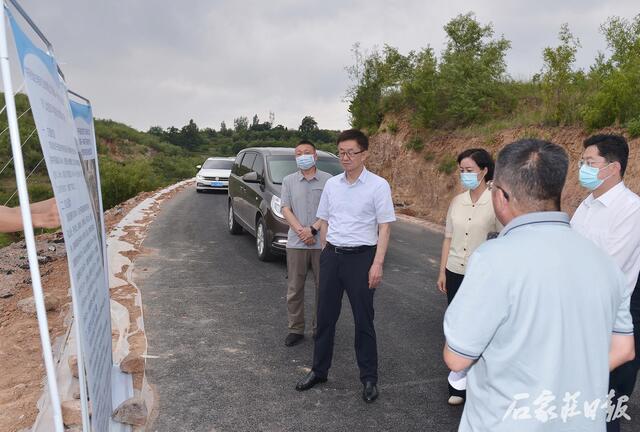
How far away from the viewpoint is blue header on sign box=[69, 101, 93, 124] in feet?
9.42

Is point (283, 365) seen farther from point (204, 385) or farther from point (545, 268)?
point (545, 268)

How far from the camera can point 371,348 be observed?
12.2 ft

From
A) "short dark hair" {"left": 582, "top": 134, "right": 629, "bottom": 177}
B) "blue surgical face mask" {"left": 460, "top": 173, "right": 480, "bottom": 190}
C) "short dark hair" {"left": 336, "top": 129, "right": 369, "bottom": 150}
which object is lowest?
"blue surgical face mask" {"left": 460, "top": 173, "right": 480, "bottom": 190}

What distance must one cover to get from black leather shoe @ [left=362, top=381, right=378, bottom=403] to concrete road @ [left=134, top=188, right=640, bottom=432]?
6 cm

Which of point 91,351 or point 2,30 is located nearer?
point 2,30

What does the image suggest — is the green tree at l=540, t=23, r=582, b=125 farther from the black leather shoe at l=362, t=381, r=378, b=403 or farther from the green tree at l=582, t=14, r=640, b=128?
the black leather shoe at l=362, t=381, r=378, b=403

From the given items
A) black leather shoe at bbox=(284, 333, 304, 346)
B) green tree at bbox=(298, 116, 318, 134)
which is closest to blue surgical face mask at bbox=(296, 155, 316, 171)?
black leather shoe at bbox=(284, 333, 304, 346)

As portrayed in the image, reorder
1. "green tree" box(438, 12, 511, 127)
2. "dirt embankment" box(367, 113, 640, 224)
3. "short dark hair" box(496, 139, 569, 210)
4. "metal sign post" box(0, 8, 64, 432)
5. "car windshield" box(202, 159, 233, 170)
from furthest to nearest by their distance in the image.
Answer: "car windshield" box(202, 159, 233, 170), "green tree" box(438, 12, 511, 127), "dirt embankment" box(367, 113, 640, 224), "metal sign post" box(0, 8, 64, 432), "short dark hair" box(496, 139, 569, 210)

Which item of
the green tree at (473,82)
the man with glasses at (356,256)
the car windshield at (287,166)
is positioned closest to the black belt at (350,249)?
the man with glasses at (356,256)

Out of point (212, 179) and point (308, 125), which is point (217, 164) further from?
point (308, 125)

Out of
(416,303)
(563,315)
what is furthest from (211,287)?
(563,315)

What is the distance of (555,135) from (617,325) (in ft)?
44.1

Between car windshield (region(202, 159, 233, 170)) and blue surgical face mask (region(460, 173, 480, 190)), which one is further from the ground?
blue surgical face mask (region(460, 173, 480, 190))

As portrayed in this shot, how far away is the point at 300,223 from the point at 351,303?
128cm
